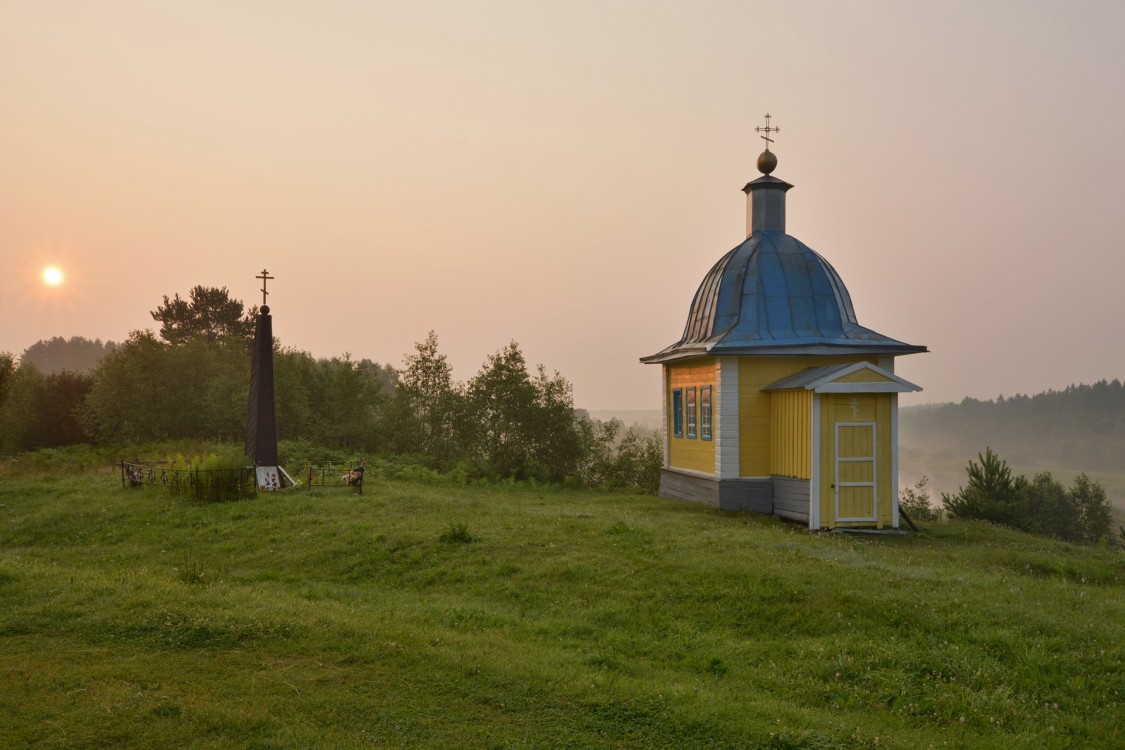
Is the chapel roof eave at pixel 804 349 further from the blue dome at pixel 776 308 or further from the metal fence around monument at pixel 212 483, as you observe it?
the metal fence around monument at pixel 212 483

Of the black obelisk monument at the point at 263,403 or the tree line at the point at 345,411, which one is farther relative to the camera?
the tree line at the point at 345,411

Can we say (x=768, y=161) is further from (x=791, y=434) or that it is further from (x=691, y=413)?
(x=791, y=434)

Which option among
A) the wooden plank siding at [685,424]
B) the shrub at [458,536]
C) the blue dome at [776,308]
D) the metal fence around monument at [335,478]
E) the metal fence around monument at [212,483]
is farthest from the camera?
the wooden plank siding at [685,424]

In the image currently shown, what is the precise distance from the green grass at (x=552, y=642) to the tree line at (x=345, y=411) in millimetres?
17065

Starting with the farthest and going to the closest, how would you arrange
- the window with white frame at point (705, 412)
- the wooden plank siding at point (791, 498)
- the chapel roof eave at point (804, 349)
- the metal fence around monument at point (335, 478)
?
the window with white frame at point (705, 412) < the metal fence around monument at point (335, 478) < the chapel roof eave at point (804, 349) < the wooden plank siding at point (791, 498)

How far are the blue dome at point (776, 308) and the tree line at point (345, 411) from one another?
10896 mm

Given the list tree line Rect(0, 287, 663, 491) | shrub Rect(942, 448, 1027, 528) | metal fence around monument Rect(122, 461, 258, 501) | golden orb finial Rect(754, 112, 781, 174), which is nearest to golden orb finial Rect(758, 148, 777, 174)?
golden orb finial Rect(754, 112, 781, 174)

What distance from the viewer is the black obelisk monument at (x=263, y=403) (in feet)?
69.9

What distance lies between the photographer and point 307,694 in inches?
281

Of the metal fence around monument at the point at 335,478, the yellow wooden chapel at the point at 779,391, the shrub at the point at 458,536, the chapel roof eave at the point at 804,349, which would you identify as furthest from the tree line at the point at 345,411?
the shrub at the point at 458,536

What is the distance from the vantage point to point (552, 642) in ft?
29.8

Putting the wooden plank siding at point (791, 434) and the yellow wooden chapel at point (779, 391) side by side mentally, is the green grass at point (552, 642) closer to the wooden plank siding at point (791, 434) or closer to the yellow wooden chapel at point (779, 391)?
the yellow wooden chapel at point (779, 391)

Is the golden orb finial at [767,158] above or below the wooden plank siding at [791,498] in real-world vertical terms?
above

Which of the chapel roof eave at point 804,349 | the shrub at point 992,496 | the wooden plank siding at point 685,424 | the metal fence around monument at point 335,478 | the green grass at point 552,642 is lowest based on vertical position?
the shrub at point 992,496
